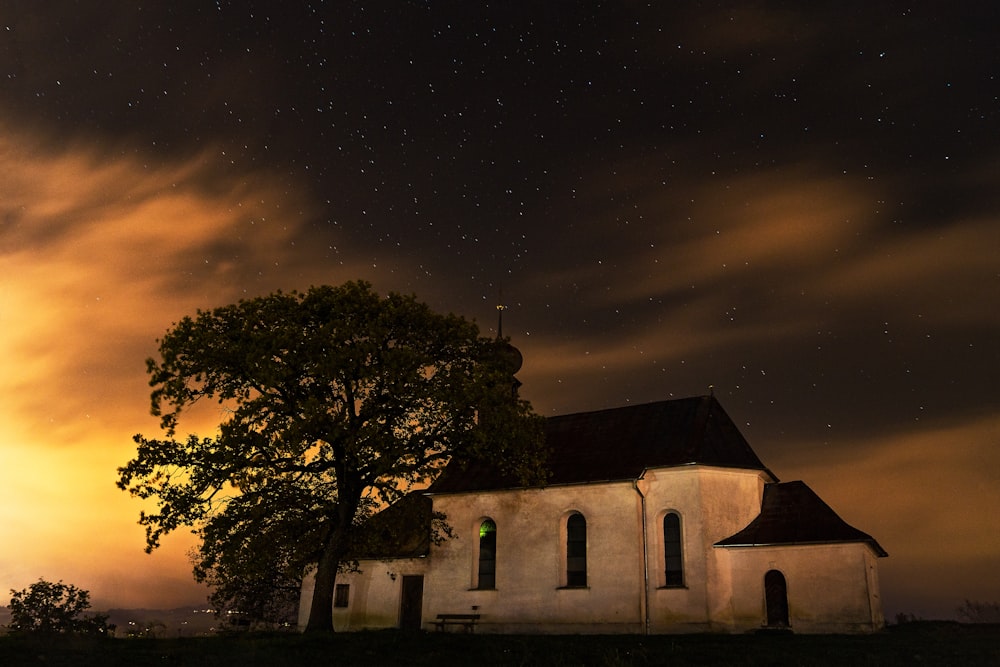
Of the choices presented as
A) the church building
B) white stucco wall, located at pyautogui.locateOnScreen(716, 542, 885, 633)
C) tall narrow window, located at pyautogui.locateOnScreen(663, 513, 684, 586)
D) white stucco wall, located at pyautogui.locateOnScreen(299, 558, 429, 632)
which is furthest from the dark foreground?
white stucco wall, located at pyautogui.locateOnScreen(299, 558, 429, 632)

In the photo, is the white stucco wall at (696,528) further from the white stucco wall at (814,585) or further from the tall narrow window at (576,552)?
the tall narrow window at (576,552)

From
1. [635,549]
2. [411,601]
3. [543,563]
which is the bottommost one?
[411,601]

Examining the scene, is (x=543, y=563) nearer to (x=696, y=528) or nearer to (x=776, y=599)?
(x=696, y=528)

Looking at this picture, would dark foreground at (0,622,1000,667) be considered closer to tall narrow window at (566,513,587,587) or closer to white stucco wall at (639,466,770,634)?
white stucco wall at (639,466,770,634)

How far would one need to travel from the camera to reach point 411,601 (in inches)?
1561

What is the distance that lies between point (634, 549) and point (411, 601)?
11.8 m

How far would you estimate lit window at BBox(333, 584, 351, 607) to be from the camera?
135 ft

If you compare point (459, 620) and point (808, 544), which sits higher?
→ point (808, 544)

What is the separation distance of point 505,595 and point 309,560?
9583 mm

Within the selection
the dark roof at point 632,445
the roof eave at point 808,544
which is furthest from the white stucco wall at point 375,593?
the roof eave at point 808,544

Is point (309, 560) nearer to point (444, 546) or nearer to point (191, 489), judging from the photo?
point (191, 489)

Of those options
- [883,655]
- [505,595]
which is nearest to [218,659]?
[883,655]

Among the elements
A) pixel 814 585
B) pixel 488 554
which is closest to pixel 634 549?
pixel 814 585

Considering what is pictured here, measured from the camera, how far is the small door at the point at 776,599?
106ft
